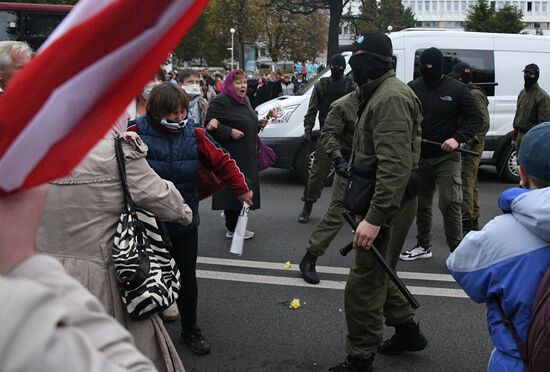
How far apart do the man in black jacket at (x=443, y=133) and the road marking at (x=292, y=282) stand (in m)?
0.83

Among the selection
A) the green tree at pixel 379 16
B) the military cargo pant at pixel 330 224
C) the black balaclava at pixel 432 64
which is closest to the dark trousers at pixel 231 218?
the military cargo pant at pixel 330 224

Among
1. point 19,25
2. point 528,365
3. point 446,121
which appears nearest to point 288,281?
point 446,121

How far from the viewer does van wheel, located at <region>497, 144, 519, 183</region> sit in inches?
376

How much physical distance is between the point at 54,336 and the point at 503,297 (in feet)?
5.29

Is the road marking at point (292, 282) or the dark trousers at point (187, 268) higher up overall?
the dark trousers at point (187, 268)

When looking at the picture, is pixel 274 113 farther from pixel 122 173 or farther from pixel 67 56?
pixel 67 56

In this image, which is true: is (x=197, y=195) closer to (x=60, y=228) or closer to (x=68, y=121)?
(x=60, y=228)

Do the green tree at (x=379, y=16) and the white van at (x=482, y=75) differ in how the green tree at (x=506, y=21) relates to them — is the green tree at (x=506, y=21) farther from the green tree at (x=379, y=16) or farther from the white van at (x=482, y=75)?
the white van at (x=482, y=75)

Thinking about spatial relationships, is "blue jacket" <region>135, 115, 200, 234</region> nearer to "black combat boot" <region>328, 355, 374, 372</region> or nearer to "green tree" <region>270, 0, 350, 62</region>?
"black combat boot" <region>328, 355, 374, 372</region>

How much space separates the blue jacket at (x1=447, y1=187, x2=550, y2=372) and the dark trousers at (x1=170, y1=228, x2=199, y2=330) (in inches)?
72.5

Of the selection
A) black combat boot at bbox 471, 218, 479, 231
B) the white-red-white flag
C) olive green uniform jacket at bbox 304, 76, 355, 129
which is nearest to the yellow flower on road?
black combat boot at bbox 471, 218, 479, 231

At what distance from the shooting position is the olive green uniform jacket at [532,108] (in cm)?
780

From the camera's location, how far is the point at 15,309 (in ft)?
2.56


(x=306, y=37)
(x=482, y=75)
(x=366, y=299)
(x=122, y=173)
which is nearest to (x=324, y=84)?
(x=482, y=75)
